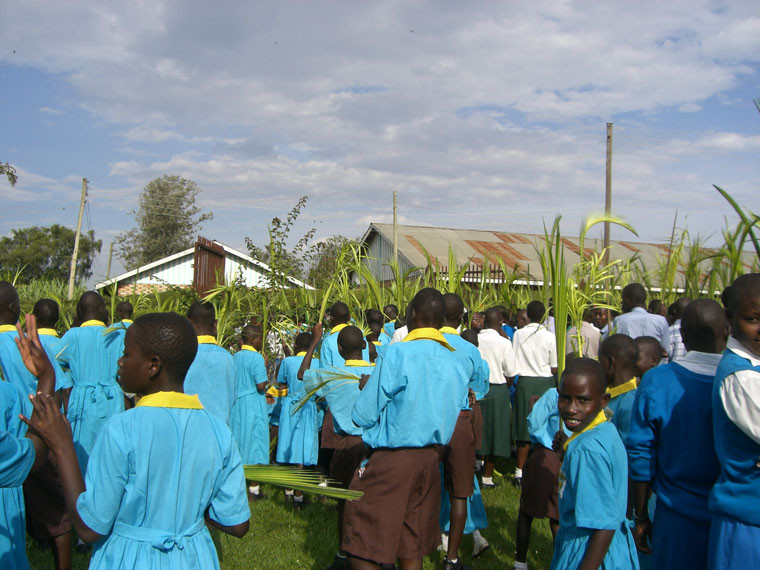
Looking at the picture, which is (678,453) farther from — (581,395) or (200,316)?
(200,316)

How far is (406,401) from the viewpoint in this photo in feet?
12.2

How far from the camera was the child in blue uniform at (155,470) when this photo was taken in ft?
7.00

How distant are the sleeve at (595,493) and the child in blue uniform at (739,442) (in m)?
0.42

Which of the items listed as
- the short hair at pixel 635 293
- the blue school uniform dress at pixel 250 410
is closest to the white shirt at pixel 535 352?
the short hair at pixel 635 293

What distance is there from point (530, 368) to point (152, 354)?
18.8 feet

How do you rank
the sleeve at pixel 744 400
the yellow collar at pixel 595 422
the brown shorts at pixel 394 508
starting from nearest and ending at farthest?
the sleeve at pixel 744 400, the yellow collar at pixel 595 422, the brown shorts at pixel 394 508

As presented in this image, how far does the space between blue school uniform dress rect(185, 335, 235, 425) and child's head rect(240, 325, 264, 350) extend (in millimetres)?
1723

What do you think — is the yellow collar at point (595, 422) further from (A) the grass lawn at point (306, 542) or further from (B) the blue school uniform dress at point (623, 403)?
(A) the grass lawn at point (306, 542)

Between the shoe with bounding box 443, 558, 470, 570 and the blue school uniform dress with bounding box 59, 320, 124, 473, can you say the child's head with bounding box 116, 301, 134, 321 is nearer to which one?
the blue school uniform dress with bounding box 59, 320, 124, 473

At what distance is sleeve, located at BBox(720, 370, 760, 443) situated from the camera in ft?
7.64

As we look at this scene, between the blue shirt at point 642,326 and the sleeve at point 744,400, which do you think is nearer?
the sleeve at point 744,400

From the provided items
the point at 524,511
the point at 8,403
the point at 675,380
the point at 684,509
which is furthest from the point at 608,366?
the point at 8,403

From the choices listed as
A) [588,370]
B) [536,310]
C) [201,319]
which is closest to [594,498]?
[588,370]

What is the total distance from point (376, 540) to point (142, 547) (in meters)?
1.65
